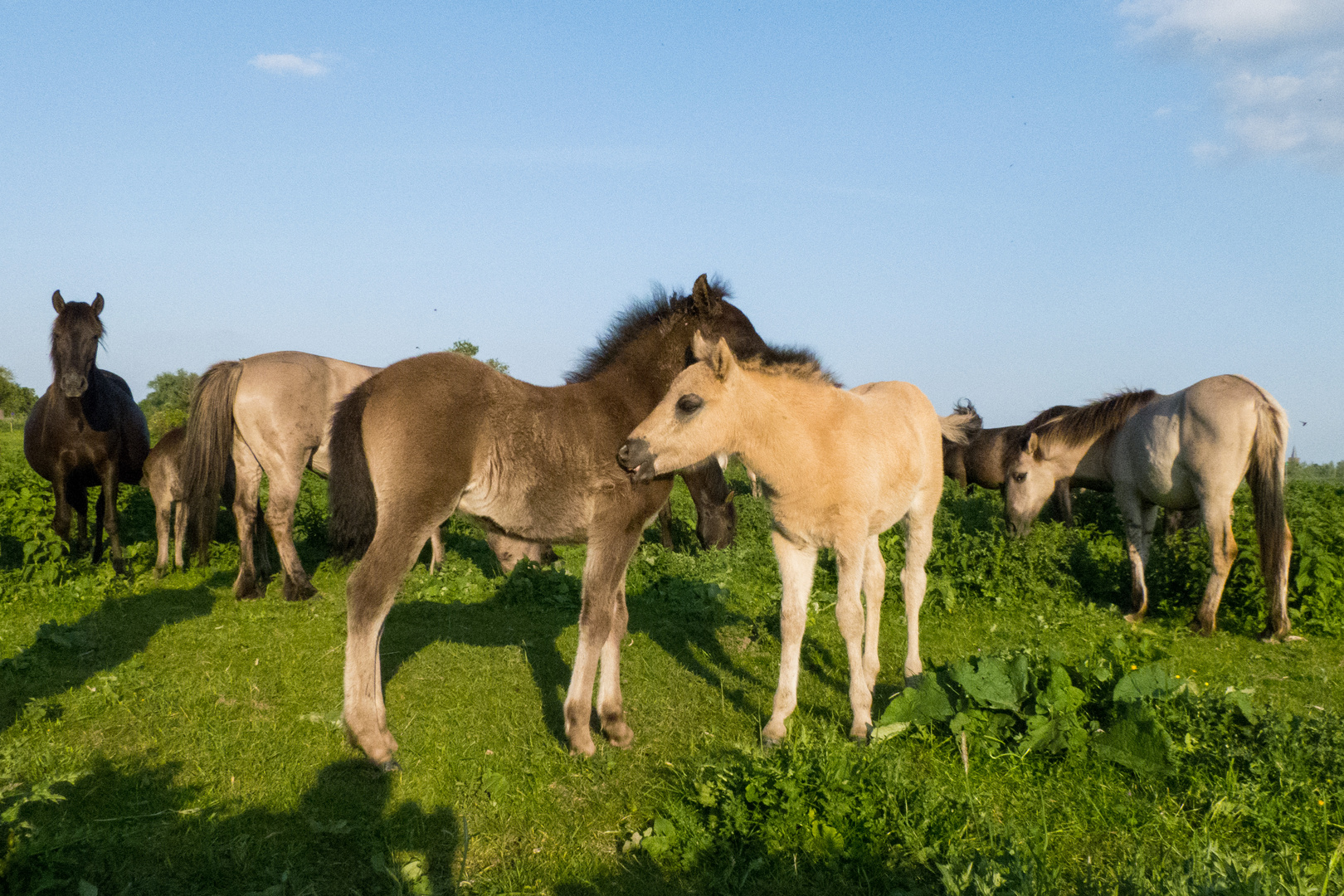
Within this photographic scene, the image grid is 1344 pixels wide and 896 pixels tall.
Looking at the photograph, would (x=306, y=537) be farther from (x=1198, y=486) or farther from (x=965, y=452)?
(x=965, y=452)

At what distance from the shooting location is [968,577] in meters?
8.44

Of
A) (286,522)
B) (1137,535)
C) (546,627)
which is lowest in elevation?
(546,627)

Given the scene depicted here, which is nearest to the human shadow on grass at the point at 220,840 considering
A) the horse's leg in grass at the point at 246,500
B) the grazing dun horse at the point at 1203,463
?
the horse's leg in grass at the point at 246,500

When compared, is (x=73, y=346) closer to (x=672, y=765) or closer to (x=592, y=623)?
(x=592, y=623)

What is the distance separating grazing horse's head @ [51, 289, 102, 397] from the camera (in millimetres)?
8703

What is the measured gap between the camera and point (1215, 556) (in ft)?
25.0

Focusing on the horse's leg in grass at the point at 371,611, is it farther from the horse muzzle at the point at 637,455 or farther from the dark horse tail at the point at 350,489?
the horse muzzle at the point at 637,455

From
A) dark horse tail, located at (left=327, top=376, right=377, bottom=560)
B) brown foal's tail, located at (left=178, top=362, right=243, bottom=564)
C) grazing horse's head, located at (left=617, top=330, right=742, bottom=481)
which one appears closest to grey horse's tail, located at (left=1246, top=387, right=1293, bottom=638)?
grazing horse's head, located at (left=617, top=330, right=742, bottom=481)

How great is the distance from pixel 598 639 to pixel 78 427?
742 cm

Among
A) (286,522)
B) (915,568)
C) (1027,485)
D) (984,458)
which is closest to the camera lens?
(915,568)

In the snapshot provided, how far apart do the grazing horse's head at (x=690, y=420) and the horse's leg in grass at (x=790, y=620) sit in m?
0.74

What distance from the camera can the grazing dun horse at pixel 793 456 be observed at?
15.4 feet

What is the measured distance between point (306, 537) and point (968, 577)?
8375 mm

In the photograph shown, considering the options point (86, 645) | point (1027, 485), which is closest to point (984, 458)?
point (1027, 485)
